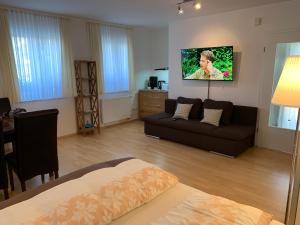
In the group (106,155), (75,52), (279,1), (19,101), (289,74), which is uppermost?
(279,1)

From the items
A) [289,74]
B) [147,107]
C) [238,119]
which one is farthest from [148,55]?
[289,74]

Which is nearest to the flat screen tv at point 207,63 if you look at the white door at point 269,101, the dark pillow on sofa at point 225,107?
the dark pillow on sofa at point 225,107

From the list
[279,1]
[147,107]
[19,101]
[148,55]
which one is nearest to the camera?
[279,1]

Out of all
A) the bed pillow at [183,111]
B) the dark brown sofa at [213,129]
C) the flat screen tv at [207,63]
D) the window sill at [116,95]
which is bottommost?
the dark brown sofa at [213,129]

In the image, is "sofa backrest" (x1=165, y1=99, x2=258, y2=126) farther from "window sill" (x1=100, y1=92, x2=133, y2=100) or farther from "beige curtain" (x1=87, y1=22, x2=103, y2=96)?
"beige curtain" (x1=87, y1=22, x2=103, y2=96)

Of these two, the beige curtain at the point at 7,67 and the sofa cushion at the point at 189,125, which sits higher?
the beige curtain at the point at 7,67

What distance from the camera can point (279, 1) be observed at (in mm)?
3508

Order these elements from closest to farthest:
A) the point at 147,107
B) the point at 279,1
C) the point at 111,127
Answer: the point at 279,1
the point at 111,127
the point at 147,107

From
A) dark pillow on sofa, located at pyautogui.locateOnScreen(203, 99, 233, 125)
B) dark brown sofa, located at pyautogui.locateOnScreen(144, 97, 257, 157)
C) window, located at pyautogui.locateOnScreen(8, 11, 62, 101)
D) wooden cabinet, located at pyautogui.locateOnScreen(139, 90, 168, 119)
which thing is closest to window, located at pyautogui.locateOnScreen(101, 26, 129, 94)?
wooden cabinet, located at pyautogui.locateOnScreen(139, 90, 168, 119)

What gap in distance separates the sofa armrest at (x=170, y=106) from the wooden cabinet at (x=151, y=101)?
49 centimetres

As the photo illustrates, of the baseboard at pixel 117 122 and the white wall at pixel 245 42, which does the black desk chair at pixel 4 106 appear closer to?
the baseboard at pixel 117 122

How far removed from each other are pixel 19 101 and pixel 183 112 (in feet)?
10.1

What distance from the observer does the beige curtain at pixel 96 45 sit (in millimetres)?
4875

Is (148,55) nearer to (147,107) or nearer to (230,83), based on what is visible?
(147,107)
